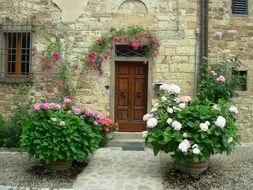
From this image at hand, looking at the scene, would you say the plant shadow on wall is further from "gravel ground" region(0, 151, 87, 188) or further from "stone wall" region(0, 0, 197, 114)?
"stone wall" region(0, 0, 197, 114)

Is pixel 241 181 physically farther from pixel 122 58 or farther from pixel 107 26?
pixel 107 26

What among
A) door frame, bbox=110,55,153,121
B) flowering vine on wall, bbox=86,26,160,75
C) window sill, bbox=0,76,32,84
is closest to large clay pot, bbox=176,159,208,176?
door frame, bbox=110,55,153,121

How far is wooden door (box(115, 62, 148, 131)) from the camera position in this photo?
9.31 metres

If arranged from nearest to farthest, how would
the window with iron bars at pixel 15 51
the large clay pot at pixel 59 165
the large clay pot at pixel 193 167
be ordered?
the large clay pot at pixel 193 167 → the large clay pot at pixel 59 165 → the window with iron bars at pixel 15 51

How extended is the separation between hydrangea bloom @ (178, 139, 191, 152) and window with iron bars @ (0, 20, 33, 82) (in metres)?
5.40

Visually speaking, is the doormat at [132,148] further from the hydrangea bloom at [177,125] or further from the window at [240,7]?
the window at [240,7]

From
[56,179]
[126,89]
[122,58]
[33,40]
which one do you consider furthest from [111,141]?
[33,40]

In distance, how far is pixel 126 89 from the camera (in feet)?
30.6

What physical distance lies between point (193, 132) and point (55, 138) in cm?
232

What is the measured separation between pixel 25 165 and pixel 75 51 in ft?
11.8

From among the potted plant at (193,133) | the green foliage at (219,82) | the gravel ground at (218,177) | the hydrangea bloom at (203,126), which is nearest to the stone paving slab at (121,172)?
the gravel ground at (218,177)

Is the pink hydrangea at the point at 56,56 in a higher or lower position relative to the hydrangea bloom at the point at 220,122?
higher

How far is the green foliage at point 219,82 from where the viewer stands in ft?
28.2

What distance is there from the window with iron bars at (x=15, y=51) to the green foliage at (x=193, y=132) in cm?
488
